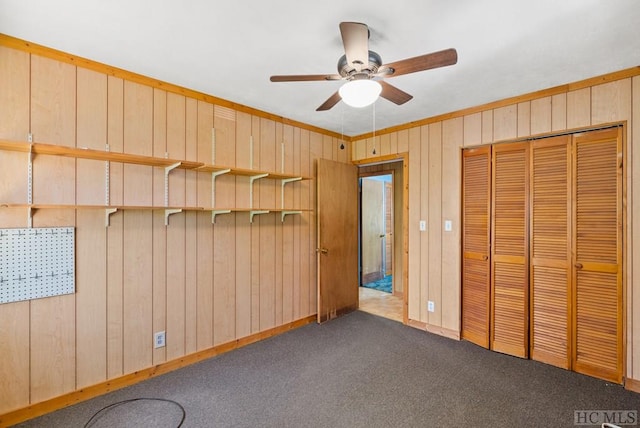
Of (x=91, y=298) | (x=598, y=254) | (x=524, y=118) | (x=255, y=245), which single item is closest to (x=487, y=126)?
(x=524, y=118)

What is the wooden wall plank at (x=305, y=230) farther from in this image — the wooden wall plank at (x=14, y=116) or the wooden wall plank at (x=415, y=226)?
the wooden wall plank at (x=14, y=116)

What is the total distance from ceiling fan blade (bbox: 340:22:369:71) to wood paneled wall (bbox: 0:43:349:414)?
1.71 meters

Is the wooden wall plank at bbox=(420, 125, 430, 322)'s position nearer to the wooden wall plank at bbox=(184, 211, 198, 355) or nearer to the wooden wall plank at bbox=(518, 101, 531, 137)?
the wooden wall plank at bbox=(518, 101, 531, 137)

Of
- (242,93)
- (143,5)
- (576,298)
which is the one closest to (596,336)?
(576,298)

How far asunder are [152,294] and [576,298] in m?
3.56

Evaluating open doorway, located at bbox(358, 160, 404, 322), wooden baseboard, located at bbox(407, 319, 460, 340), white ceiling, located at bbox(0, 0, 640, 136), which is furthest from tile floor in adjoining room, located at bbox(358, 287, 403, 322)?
white ceiling, located at bbox(0, 0, 640, 136)

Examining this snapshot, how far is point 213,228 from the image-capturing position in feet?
9.67

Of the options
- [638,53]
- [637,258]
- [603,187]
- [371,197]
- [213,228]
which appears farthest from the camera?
[371,197]

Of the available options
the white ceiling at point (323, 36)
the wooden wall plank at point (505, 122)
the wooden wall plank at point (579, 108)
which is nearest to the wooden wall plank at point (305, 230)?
the white ceiling at point (323, 36)

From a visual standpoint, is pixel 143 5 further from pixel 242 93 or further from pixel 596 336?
pixel 596 336

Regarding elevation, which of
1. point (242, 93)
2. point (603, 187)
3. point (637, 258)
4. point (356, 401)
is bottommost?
point (356, 401)

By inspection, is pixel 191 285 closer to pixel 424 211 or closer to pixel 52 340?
pixel 52 340

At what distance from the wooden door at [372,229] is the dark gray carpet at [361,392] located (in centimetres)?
287

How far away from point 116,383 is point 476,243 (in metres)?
3.44
